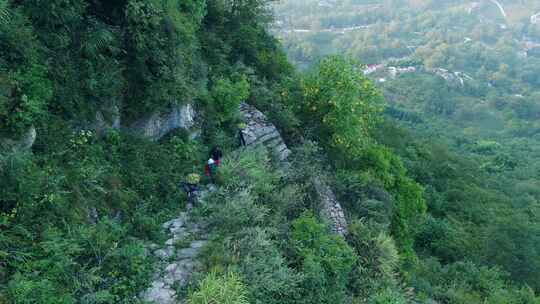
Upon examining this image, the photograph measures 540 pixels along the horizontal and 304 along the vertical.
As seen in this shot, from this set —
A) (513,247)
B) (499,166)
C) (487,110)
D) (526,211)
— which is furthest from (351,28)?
(513,247)

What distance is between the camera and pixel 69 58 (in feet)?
26.3

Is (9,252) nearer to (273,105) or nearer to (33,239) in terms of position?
(33,239)

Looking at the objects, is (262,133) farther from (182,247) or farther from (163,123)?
(182,247)

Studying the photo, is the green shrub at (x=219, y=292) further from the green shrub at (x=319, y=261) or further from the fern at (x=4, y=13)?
the fern at (x=4, y=13)

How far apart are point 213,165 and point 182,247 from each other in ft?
7.86

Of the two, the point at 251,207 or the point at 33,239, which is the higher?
the point at 33,239

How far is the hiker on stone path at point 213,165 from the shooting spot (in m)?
9.70

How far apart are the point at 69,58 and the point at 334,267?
22.6ft

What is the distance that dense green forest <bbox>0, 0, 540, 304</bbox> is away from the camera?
6.55 m

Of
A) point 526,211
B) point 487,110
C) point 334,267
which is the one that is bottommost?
point 487,110

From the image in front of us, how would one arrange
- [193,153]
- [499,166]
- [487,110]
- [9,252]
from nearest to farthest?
[9,252] < [193,153] < [499,166] < [487,110]

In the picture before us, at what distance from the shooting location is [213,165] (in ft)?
31.9

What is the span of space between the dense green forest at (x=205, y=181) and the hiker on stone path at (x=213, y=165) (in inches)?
10.2

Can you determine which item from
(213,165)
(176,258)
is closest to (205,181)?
(213,165)
